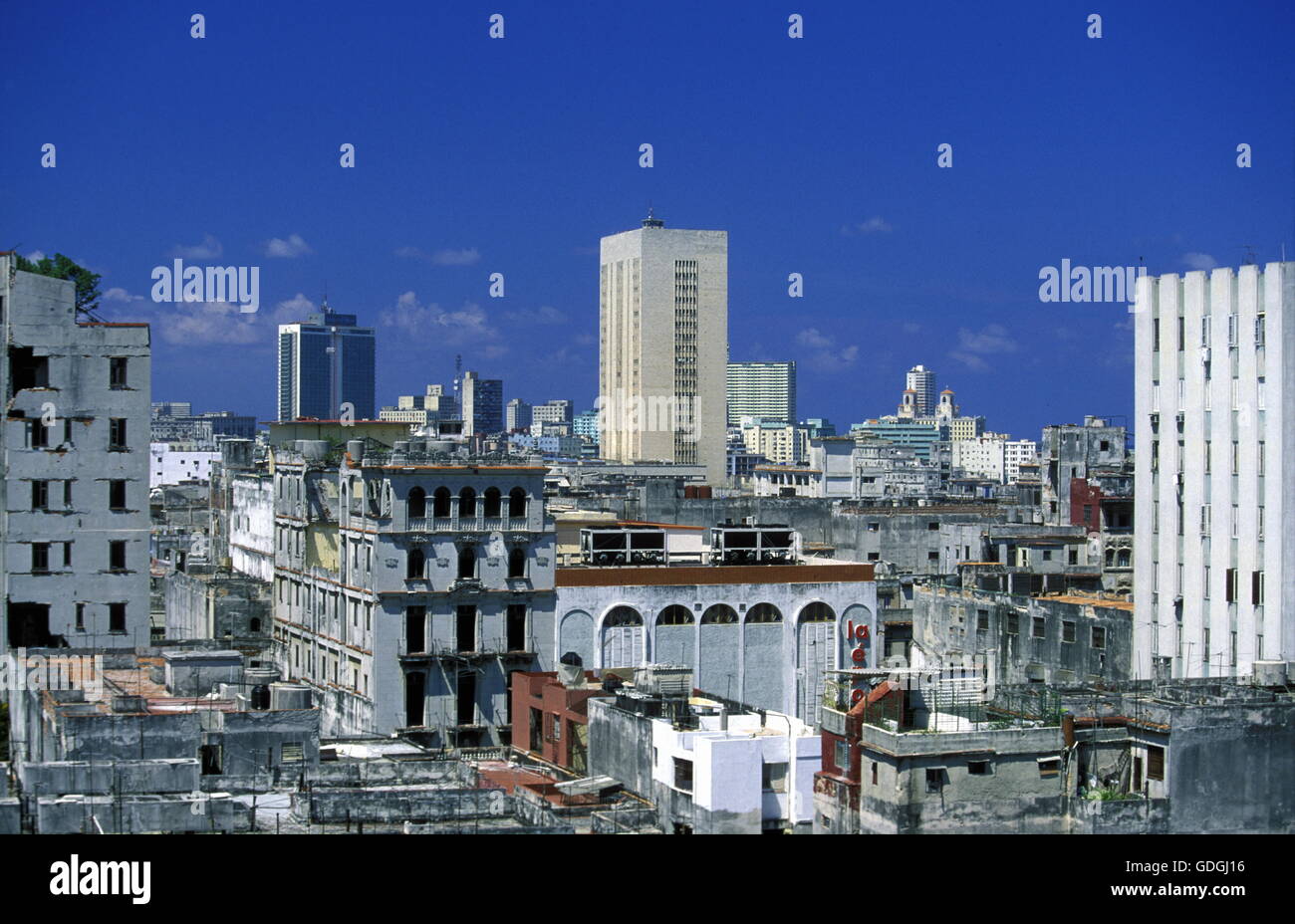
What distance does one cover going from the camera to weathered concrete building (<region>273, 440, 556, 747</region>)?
6022 centimetres

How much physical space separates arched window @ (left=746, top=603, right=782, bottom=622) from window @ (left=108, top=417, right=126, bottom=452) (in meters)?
24.2

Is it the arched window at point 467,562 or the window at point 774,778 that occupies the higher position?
the arched window at point 467,562

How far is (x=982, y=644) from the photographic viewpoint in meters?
73.4

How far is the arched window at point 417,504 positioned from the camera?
200 feet

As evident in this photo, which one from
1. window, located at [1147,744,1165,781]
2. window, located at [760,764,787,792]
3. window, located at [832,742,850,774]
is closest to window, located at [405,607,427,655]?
window, located at [760,764,787,792]

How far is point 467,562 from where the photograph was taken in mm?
61719

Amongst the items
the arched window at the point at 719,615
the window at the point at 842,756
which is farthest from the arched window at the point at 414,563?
the window at the point at 842,756

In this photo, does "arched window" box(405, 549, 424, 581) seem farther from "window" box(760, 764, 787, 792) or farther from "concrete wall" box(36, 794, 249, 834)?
"concrete wall" box(36, 794, 249, 834)

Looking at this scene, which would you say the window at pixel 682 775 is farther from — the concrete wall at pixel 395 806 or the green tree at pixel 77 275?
the green tree at pixel 77 275

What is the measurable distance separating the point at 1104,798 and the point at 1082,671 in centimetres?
2842

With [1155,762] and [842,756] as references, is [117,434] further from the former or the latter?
[1155,762]

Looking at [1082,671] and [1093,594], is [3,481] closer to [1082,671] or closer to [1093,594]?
[1082,671]

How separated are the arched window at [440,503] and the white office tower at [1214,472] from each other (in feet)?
81.5
